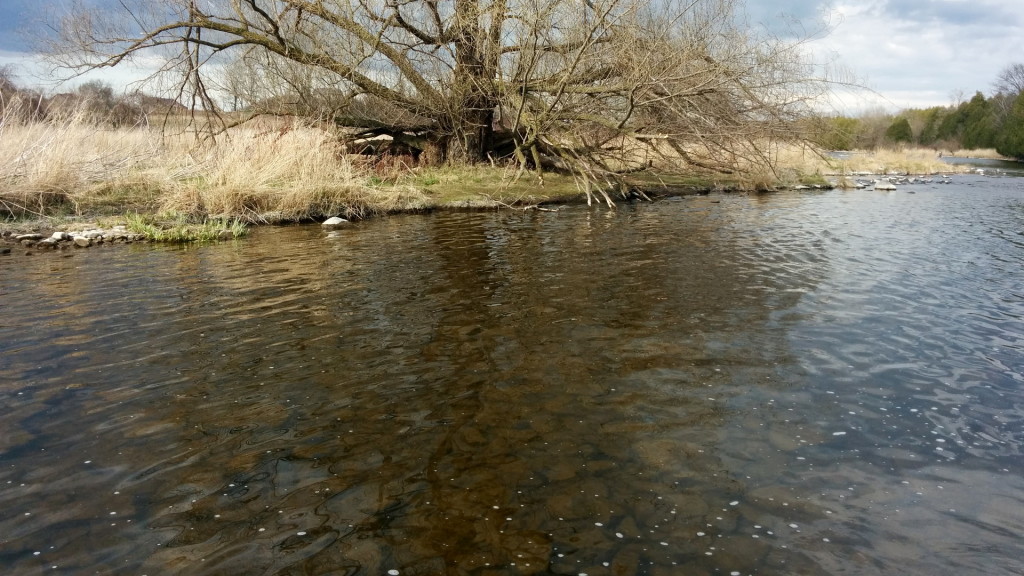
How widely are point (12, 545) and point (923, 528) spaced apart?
465cm

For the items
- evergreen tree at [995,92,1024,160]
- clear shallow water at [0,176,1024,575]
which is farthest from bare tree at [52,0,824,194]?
evergreen tree at [995,92,1024,160]

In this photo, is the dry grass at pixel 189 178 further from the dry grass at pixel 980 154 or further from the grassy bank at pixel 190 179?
the dry grass at pixel 980 154

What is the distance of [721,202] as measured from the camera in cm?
1892

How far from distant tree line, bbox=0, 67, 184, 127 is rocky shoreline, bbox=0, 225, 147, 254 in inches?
133

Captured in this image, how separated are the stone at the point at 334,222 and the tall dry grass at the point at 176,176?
0.67 meters

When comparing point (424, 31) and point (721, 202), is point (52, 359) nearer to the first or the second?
point (424, 31)

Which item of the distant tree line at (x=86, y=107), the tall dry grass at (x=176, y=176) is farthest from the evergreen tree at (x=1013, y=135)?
the distant tree line at (x=86, y=107)

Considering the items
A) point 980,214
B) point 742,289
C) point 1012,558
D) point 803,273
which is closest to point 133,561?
point 1012,558

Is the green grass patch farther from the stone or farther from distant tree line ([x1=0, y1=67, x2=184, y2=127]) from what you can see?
distant tree line ([x1=0, y1=67, x2=184, y2=127])

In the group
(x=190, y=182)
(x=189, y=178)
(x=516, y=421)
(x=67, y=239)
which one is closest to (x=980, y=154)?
(x=189, y=178)

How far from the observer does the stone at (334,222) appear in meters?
14.5

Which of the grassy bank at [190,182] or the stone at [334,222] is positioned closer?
the grassy bank at [190,182]

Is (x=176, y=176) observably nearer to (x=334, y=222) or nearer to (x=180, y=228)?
(x=180, y=228)

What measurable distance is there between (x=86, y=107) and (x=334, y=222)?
6.92 metres
